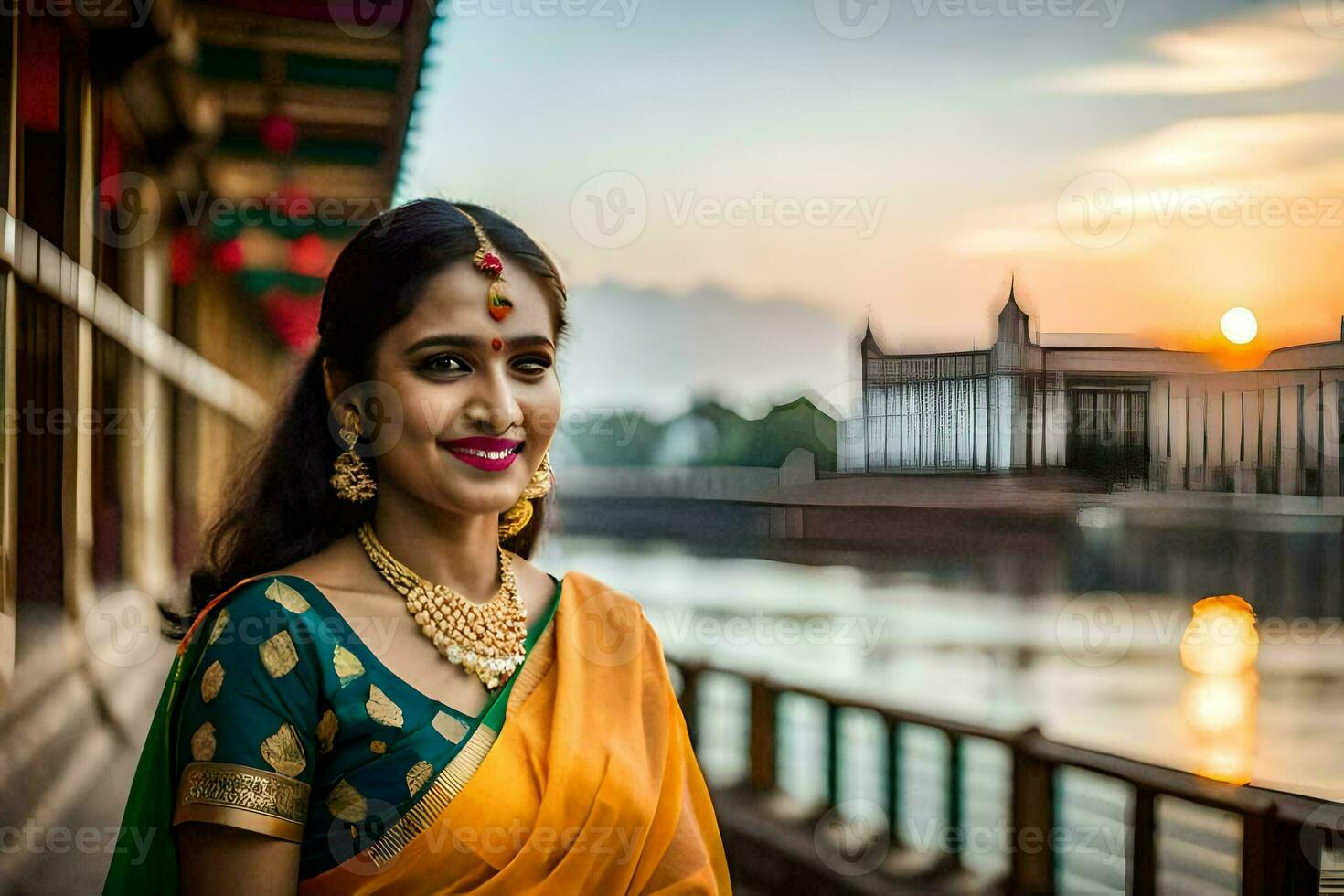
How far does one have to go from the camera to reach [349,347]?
1041 millimetres

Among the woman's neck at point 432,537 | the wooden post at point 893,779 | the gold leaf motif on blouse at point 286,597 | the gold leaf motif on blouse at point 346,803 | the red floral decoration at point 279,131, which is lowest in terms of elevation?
the wooden post at point 893,779

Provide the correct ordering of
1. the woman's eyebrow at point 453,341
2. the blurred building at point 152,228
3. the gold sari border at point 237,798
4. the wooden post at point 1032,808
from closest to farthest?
the gold sari border at point 237,798 < the woman's eyebrow at point 453,341 < the blurred building at point 152,228 < the wooden post at point 1032,808

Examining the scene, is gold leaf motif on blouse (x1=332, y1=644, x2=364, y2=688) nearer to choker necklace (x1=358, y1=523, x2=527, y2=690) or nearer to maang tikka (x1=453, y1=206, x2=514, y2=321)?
choker necklace (x1=358, y1=523, x2=527, y2=690)

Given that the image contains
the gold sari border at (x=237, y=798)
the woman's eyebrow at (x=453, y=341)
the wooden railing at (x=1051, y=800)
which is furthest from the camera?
the wooden railing at (x=1051, y=800)

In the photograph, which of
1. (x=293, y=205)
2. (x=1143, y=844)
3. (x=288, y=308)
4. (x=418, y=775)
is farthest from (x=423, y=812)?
(x=288, y=308)

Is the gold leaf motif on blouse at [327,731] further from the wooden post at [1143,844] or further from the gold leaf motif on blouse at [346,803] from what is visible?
the wooden post at [1143,844]

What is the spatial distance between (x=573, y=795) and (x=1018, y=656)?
8.10 ft

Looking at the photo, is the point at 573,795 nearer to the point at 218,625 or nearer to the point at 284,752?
the point at 284,752

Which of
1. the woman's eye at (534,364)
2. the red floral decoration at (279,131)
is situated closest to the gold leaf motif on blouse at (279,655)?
the woman's eye at (534,364)

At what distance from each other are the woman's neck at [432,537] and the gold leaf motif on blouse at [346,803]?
23cm

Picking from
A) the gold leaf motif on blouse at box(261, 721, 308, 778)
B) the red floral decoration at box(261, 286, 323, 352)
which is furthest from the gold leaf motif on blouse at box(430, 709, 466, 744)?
the red floral decoration at box(261, 286, 323, 352)

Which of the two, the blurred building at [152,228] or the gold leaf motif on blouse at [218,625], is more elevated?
the blurred building at [152,228]

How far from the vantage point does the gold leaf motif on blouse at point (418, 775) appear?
952 millimetres

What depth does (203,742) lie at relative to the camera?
35.5 inches
